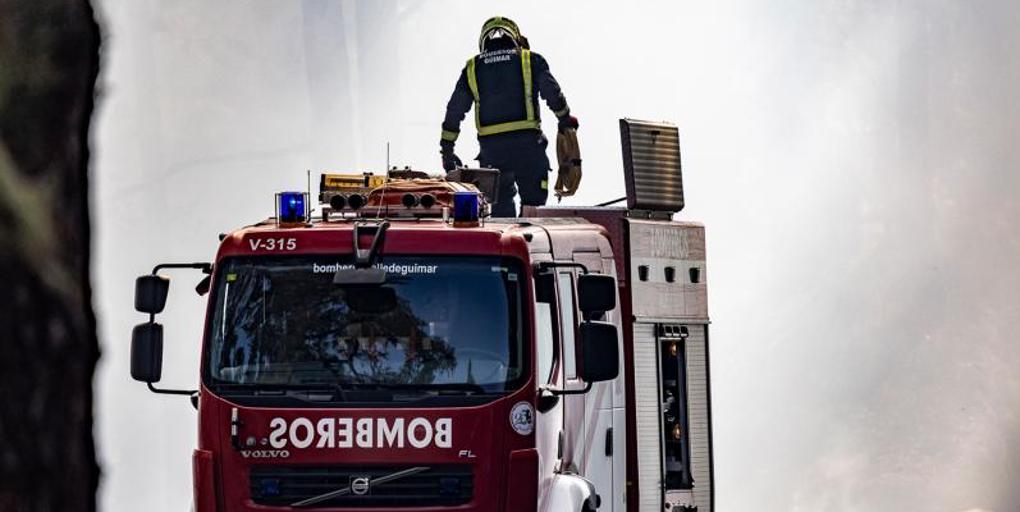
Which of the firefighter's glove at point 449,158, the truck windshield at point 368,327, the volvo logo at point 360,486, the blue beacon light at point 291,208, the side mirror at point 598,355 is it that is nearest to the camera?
the volvo logo at point 360,486

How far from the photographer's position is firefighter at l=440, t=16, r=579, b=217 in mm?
11680

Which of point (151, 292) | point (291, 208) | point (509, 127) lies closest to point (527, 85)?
point (509, 127)

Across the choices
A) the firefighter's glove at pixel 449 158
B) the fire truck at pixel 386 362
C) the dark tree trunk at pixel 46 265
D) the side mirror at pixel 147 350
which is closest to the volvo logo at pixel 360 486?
the fire truck at pixel 386 362

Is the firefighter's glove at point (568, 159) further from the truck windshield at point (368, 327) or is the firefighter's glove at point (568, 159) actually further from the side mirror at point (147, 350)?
the side mirror at point (147, 350)

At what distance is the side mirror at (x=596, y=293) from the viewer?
297 inches

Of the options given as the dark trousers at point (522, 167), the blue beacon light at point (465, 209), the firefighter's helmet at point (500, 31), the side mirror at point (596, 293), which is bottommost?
the side mirror at point (596, 293)

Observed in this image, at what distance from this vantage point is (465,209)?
7930 mm

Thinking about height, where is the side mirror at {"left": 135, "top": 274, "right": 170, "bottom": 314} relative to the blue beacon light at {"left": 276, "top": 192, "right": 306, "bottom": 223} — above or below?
below

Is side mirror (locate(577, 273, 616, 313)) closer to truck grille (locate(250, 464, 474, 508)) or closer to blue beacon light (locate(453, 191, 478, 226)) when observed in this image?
blue beacon light (locate(453, 191, 478, 226))

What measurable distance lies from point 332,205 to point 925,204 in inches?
650

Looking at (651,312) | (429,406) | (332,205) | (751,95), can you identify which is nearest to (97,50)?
(429,406)

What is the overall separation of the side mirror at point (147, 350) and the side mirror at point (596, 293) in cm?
173

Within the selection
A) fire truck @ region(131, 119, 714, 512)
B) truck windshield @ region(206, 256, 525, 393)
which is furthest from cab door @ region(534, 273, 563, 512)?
truck windshield @ region(206, 256, 525, 393)

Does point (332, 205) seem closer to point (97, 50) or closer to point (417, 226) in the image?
point (417, 226)
